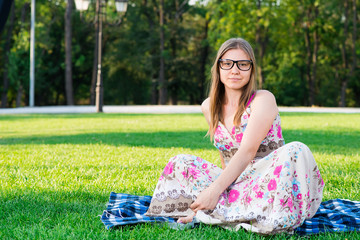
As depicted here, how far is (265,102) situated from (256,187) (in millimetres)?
674

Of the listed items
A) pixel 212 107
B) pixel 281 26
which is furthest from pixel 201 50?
pixel 212 107

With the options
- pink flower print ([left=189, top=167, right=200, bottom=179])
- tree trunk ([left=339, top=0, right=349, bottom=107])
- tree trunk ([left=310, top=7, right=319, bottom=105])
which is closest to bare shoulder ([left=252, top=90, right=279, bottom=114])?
pink flower print ([left=189, top=167, right=200, bottom=179])

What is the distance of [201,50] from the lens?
41.3m

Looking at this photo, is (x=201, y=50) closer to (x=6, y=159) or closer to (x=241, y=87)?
(x=6, y=159)

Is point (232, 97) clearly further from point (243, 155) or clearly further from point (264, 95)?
point (243, 155)

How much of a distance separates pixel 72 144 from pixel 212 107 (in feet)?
19.8

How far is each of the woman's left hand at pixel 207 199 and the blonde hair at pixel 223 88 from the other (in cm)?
59

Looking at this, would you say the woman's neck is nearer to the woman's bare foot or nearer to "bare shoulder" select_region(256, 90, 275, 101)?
"bare shoulder" select_region(256, 90, 275, 101)

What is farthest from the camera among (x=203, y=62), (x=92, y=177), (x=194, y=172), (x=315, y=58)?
(x=203, y=62)

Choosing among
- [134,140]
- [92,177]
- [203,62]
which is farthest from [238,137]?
[203,62]

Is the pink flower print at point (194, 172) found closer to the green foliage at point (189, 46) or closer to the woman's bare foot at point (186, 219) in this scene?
the woman's bare foot at point (186, 219)

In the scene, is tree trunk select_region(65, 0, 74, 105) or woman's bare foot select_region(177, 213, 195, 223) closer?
woman's bare foot select_region(177, 213, 195, 223)

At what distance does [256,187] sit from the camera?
3.22 metres

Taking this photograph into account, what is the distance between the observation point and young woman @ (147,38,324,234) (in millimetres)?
3102
